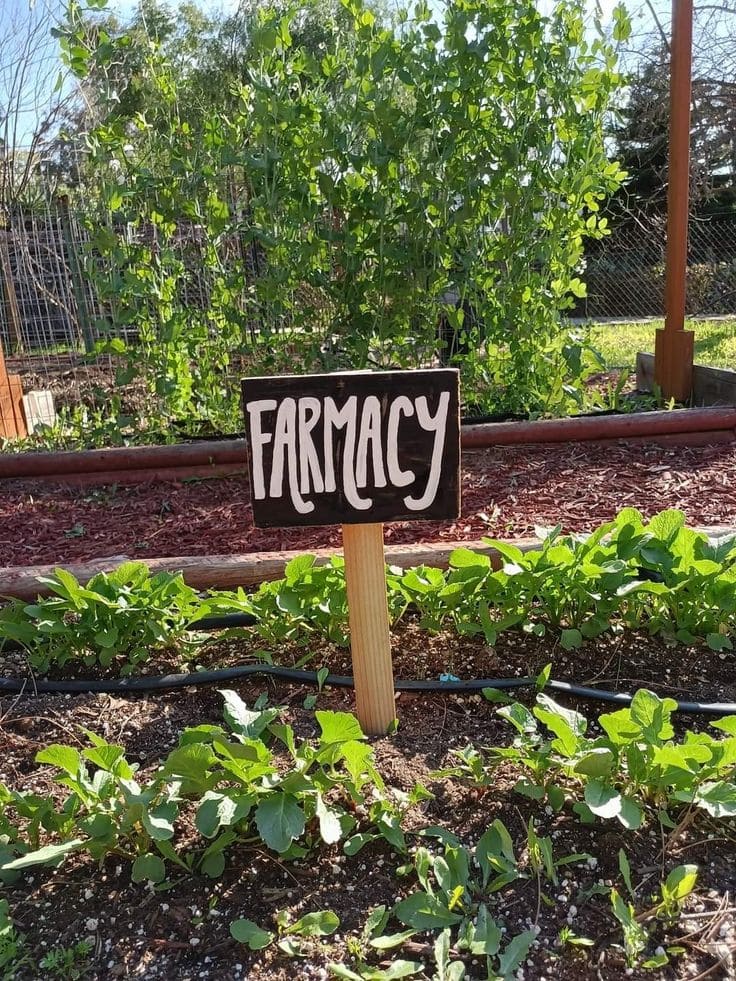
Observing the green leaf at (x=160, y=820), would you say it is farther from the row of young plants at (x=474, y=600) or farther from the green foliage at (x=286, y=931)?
the row of young plants at (x=474, y=600)

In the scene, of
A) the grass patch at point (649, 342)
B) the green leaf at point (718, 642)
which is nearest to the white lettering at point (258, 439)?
the green leaf at point (718, 642)

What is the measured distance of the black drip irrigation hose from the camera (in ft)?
6.27

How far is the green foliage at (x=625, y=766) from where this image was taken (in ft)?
4.50

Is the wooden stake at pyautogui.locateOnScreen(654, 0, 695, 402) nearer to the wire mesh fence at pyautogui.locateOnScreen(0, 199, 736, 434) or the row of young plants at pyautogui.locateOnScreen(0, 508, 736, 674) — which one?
the wire mesh fence at pyautogui.locateOnScreen(0, 199, 736, 434)

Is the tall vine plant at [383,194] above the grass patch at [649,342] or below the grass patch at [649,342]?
above

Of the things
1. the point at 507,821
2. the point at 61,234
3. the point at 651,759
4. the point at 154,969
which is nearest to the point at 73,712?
the point at 154,969

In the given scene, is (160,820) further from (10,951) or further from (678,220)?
(678,220)

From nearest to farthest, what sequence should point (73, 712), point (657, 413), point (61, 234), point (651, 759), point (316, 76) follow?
point (651, 759) → point (73, 712) → point (657, 413) → point (316, 76) → point (61, 234)

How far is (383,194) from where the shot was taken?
4109 millimetres

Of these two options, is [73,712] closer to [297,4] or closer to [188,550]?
[188,550]

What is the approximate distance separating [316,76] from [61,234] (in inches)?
97.2

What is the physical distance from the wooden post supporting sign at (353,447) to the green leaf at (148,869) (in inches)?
25.4

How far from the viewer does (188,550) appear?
308 centimetres

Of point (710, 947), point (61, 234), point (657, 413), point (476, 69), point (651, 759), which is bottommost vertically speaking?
point (710, 947)
